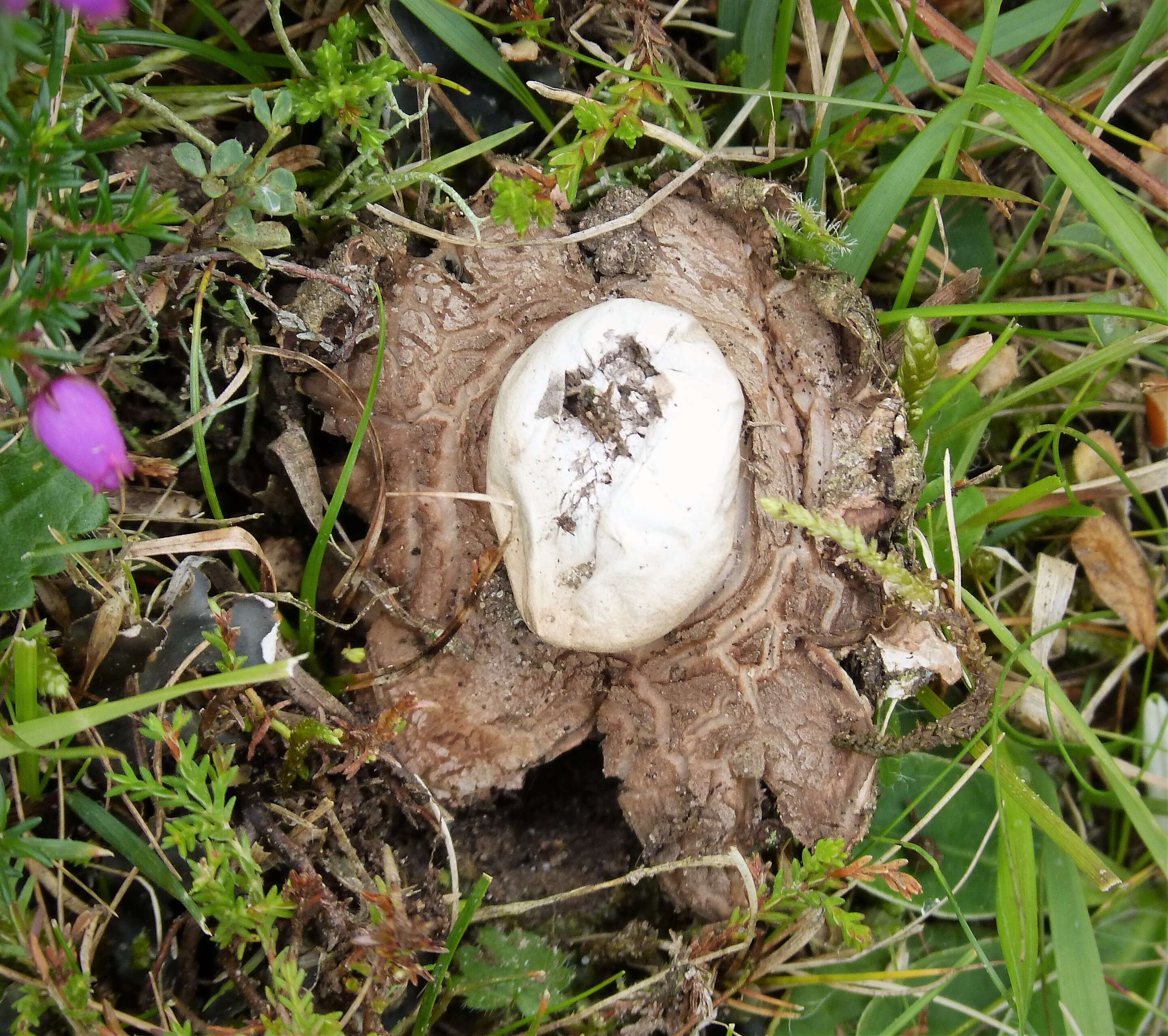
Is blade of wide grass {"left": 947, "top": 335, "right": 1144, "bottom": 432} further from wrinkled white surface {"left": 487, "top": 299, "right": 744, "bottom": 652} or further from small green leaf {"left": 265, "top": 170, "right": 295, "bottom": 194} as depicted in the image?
small green leaf {"left": 265, "top": 170, "right": 295, "bottom": 194}

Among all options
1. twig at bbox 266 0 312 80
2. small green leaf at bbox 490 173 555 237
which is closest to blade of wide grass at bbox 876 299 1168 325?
small green leaf at bbox 490 173 555 237

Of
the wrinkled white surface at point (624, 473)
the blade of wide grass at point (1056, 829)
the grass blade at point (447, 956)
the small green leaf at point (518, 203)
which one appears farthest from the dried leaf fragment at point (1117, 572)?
the grass blade at point (447, 956)

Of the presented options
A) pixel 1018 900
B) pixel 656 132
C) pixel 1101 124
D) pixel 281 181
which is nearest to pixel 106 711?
pixel 281 181

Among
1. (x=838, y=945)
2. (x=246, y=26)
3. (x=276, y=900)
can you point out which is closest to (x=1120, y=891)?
(x=838, y=945)

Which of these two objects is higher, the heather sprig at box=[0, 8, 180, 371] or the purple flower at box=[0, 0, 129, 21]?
the purple flower at box=[0, 0, 129, 21]

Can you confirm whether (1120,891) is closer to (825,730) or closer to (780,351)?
(825,730)

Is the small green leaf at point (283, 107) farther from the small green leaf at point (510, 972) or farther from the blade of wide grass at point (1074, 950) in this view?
the blade of wide grass at point (1074, 950)
